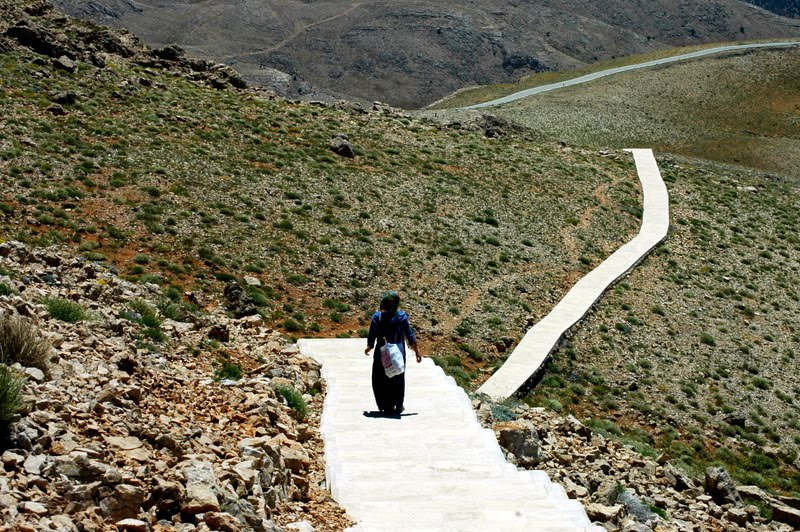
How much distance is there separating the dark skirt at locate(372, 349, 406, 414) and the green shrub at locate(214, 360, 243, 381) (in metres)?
2.05

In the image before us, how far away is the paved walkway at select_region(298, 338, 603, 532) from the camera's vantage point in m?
9.43

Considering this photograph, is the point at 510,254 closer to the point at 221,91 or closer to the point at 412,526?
the point at 221,91

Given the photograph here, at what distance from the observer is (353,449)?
464 inches

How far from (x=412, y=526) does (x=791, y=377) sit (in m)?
22.3

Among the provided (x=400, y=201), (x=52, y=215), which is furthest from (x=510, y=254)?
(x=52, y=215)

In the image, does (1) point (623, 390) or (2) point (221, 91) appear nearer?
(1) point (623, 390)

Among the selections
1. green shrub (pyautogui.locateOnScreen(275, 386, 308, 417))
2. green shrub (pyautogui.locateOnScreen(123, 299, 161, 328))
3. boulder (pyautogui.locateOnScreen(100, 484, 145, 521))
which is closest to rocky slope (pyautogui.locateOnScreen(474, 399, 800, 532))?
green shrub (pyautogui.locateOnScreen(275, 386, 308, 417))

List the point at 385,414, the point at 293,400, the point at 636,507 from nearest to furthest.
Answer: the point at 636,507 < the point at 293,400 < the point at 385,414

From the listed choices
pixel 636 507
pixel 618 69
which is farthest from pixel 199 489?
Answer: pixel 618 69

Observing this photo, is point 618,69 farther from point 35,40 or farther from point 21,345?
point 21,345

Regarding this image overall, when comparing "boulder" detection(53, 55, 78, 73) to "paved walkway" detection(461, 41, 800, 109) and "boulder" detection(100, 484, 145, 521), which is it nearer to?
"boulder" detection(100, 484, 145, 521)

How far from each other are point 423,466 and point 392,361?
256 centimetres

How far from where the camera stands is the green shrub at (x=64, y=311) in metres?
12.1

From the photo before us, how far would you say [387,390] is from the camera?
13648 millimetres
